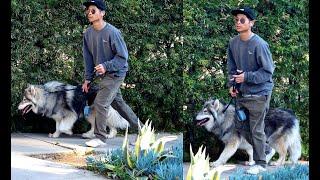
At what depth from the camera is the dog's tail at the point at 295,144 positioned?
12.2ft

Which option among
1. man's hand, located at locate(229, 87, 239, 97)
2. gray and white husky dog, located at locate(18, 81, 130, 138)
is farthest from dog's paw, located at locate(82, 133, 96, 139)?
man's hand, located at locate(229, 87, 239, 97)

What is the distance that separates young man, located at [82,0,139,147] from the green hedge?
60mm

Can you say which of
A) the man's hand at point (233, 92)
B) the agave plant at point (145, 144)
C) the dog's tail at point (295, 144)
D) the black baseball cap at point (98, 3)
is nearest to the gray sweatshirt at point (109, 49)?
the black baseball cap at point (98, 3)

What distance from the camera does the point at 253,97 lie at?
12.3ft

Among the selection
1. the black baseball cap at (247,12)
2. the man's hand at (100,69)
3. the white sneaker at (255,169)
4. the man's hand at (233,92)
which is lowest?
the white sneaker at (255,169)

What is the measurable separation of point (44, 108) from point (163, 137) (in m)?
0.97

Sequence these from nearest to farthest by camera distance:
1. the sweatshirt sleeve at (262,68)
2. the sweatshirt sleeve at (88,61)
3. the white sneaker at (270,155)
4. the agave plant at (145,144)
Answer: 1. the sweatshirt sleeve at (262,68)
2. the white sneaker at (270,155)
3. the agave plant at (145,144)
4. the sweatshirt sleeve at (88,61)

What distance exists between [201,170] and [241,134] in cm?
37

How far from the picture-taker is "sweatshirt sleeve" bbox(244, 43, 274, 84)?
367 centimetres

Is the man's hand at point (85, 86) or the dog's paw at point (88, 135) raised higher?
the man's hand at point (85, 86)

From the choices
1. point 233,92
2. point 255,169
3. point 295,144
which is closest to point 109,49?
point 233,92

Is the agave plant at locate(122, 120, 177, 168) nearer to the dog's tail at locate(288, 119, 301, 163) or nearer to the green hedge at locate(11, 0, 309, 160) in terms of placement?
the green hedge at locate(11, 0, 309, 160)

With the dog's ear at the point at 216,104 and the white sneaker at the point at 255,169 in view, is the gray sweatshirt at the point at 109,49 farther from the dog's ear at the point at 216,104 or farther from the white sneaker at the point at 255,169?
the white sneaker at the point at 255,169

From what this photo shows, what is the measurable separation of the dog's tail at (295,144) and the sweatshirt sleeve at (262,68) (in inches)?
14.5
